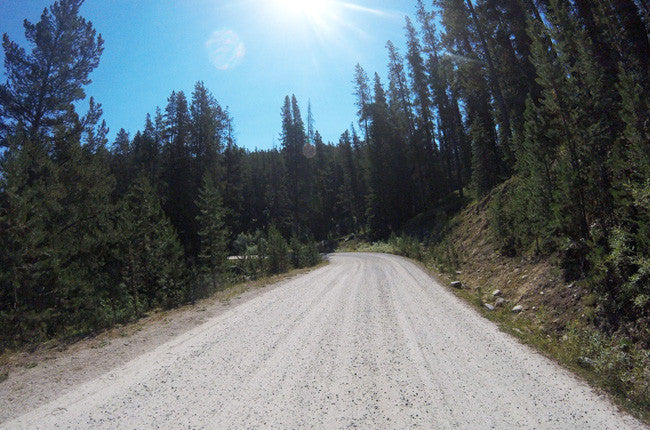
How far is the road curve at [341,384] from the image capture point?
121 inches

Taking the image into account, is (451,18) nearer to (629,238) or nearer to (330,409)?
(629,238)

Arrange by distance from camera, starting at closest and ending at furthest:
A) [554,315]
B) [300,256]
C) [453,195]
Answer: [554,315] → [300,256] → [453,195]

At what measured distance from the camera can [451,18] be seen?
19344 mm

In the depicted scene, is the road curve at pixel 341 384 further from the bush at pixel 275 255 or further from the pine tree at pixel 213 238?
the bush at pixel 275 255

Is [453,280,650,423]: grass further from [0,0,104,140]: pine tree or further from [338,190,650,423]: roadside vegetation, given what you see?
[0,0,104,140]: pine tree

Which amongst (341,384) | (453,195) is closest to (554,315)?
(341,384)

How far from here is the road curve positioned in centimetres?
307

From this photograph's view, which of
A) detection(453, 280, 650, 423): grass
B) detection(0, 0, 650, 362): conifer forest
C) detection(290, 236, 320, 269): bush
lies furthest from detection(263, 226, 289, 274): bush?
detection(453, 280, 650, 423): grass

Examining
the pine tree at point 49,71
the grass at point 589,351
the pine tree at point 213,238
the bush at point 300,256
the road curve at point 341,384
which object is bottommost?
the grass at point 589,351

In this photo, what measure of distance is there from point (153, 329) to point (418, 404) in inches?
251

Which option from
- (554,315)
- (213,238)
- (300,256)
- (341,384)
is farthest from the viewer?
(300,256)

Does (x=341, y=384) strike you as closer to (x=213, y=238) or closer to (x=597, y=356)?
(x=597, y=356)

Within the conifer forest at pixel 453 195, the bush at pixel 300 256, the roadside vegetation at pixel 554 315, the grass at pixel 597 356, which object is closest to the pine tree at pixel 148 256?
the conifer forest at pixel 453 195

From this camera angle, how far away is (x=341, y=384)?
378 cm
